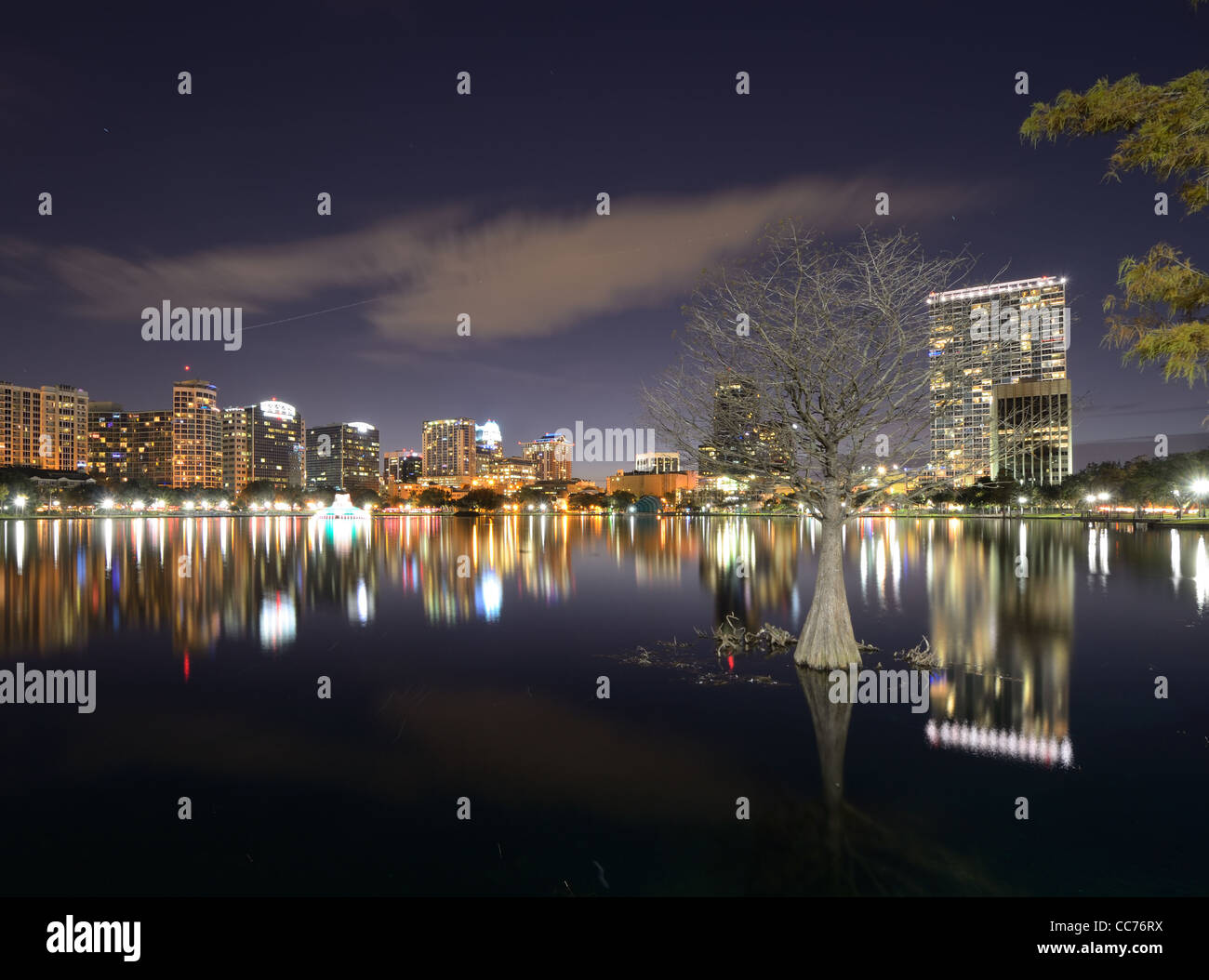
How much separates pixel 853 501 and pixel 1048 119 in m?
8.64

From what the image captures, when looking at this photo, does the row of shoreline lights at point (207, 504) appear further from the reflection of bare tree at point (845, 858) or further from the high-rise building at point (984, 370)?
the reflection of bare tree at point (845, 858)

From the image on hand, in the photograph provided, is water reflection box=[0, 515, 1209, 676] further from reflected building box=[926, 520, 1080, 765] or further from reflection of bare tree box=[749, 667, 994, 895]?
reflection of bare tree box=[749, 667, 994, 895]

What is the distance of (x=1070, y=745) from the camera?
33.0 ft

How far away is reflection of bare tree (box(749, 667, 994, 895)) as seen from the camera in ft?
21.1

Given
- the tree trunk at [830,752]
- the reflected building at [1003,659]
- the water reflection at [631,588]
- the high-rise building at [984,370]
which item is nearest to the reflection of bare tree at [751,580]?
the water reflection at [631,588]

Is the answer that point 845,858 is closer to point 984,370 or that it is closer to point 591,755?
point 591,755

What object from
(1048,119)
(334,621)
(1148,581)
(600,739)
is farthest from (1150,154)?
(1148,581)

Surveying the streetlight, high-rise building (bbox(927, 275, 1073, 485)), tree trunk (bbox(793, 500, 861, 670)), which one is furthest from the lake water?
the streetlight

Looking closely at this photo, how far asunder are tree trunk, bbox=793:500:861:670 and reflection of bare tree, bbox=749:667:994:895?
5.89 meters

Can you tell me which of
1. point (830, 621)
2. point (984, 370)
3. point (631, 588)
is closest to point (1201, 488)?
point (631, 588)

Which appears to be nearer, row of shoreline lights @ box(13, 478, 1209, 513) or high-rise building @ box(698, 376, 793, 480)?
high-rise building @ box(698, 376, 793, 480)

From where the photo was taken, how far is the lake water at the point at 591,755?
22.4 feet

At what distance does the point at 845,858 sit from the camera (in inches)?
272
